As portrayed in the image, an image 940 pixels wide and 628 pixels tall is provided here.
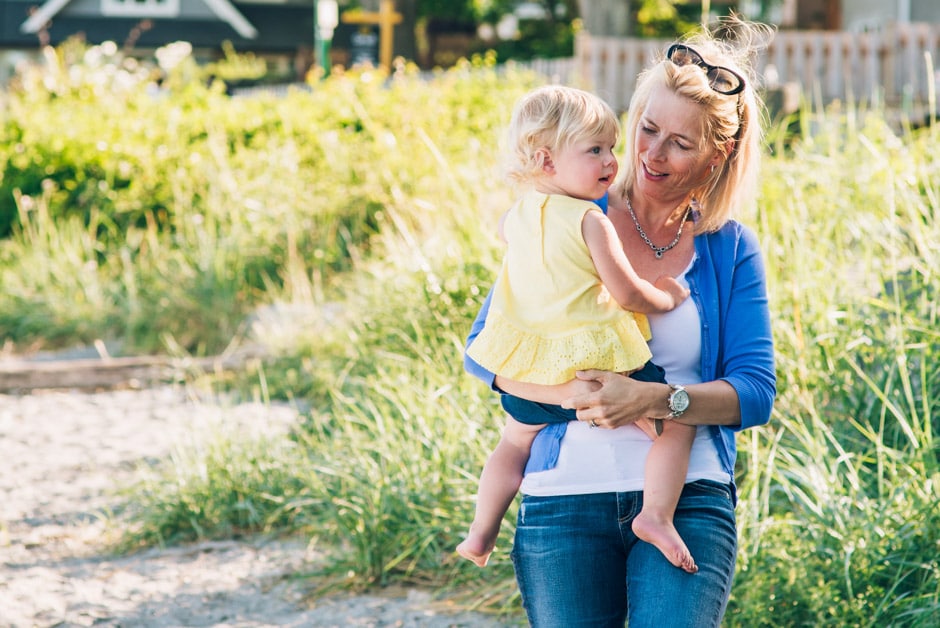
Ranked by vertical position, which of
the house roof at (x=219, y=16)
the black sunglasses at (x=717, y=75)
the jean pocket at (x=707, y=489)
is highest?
the house roof at (x=219, y=16)

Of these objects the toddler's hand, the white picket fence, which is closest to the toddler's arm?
the toddler's hand

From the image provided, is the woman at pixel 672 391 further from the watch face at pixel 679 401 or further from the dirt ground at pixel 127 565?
the dirt ground at pixel 127 565

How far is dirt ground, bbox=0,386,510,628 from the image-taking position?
379cm

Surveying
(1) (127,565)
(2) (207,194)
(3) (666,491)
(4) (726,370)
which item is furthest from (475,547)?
(2) (207,194)

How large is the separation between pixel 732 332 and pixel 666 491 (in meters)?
0.36

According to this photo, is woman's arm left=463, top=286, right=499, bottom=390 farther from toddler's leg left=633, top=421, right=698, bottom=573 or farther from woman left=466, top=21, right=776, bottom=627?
toddler's leg left=633, top=421, right=698, bottom=573

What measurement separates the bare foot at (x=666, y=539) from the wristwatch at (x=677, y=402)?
19 cm

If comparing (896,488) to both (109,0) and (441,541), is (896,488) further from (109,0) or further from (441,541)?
(109,0)

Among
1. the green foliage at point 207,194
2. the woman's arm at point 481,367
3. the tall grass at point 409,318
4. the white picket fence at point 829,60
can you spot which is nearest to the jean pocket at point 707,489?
the woman's arm at point 481,367

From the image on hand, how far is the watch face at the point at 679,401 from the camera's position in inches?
84.4

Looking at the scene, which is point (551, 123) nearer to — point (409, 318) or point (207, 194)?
point (409, 318)

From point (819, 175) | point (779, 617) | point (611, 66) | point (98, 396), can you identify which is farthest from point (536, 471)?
point (611, 66)

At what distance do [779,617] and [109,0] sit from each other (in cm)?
3006

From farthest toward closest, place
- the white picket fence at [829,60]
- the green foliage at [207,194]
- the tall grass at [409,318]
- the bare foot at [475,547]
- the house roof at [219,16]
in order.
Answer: the house roof at [219,16]
the white picket fence at [829,60]
the green foliage at [207,194]
the tall grass at [409,318]
the bare foot at [475,547]
